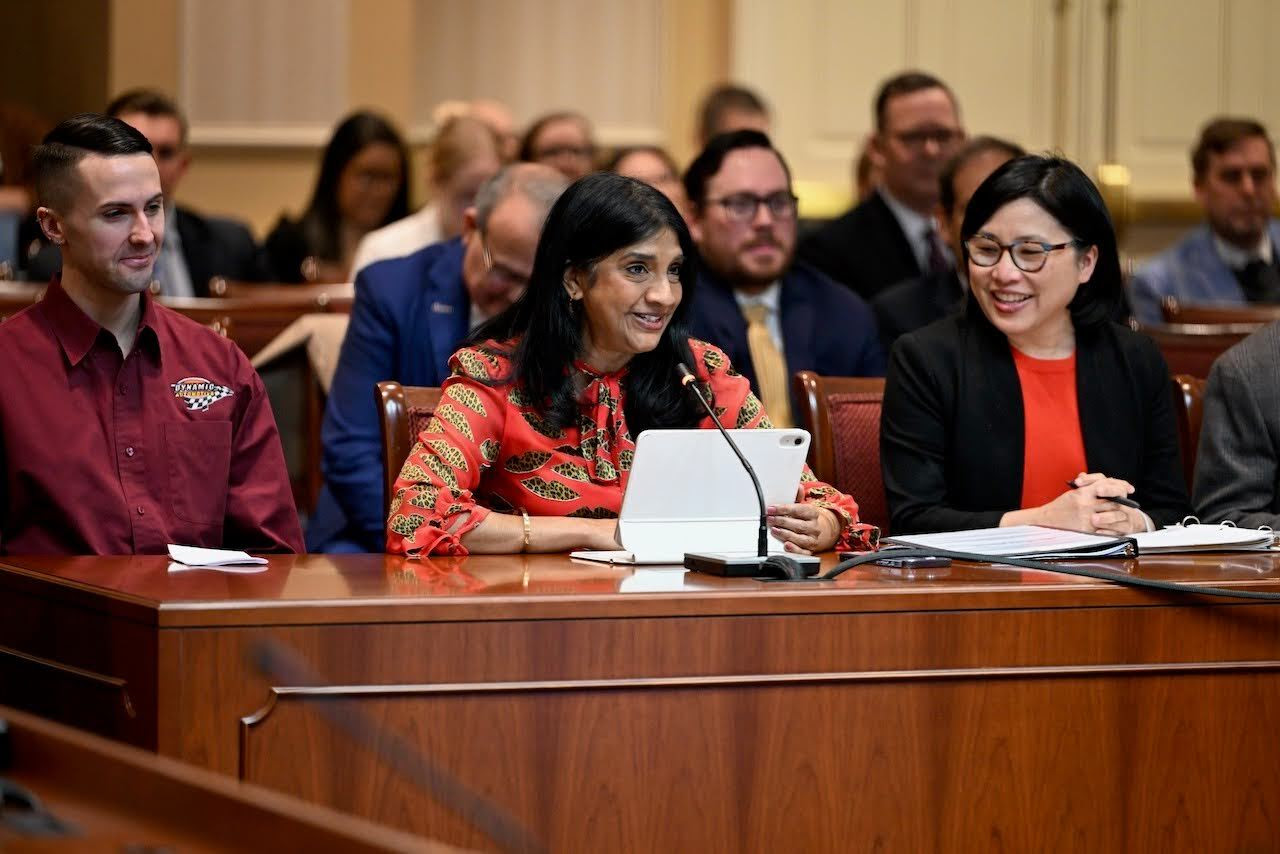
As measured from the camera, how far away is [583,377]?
2.69 m

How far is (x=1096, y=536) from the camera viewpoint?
8.14ft

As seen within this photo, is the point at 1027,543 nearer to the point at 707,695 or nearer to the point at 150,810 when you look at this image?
the point at 707,695

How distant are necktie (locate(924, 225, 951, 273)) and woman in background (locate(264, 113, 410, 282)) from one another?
4.97 ft

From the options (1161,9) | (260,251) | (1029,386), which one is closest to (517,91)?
(260,251)

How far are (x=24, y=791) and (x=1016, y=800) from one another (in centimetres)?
123

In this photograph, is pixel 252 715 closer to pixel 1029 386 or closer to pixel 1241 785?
pixel 1241 785

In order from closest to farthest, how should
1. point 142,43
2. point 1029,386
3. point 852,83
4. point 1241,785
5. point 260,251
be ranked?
point 1241,785
point 1029,386
point 260,251
point 142,43
point 852,83

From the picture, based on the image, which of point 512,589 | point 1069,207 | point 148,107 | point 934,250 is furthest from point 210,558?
point 934,250

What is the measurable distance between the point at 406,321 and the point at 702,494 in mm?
1234

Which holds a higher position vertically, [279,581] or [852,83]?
[852,83]

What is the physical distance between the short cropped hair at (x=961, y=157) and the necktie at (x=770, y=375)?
0.54 metres

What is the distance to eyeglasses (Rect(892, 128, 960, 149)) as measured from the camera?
467cm

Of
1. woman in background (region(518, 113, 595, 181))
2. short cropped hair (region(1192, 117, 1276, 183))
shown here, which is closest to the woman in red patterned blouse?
woman in background (region(518, 113, 595, 181))

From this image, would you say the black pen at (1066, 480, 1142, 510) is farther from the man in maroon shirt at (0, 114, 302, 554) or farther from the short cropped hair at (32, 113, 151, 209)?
the short cropped hair at (32, 113, 151, 209)
